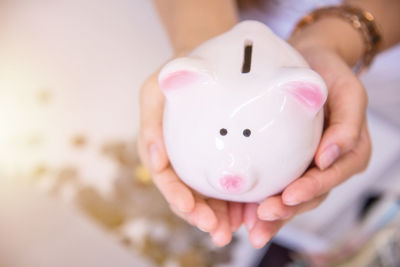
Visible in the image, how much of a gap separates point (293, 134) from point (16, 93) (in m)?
1.08

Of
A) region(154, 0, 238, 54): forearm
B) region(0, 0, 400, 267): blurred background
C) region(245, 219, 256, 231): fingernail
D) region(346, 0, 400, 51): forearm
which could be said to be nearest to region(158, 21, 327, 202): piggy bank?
region(245, 219, 256, 231): fingernail

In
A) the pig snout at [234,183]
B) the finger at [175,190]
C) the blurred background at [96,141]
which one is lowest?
the blurred background at [96,141]

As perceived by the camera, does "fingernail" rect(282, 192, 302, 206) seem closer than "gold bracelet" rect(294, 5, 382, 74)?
Yes

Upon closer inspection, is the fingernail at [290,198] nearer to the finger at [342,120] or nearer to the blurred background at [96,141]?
the finger at [342,120]

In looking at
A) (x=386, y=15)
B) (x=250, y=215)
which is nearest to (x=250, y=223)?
(x=250, y=215)

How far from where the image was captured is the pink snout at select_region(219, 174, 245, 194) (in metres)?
0.55

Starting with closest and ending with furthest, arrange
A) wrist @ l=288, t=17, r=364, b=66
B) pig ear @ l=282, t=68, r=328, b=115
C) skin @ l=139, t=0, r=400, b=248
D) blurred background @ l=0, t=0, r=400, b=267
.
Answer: pig ear @ l=282, t=68, r=328, b=115 < skin @ l=139, t=0, r=400, b=248 < wrist @ l=288, t=17, r=364, b=66 < blurred background @ l=0, t=0, r=400, b=267

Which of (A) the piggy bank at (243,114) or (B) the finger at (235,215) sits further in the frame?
(B) the finger at (235,215)

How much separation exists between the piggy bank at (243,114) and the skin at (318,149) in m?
0.04

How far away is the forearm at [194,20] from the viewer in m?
0.88

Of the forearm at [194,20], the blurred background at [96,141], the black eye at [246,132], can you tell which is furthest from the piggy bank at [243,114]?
the blurred background at [96,141]

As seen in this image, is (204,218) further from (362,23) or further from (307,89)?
(362,23)

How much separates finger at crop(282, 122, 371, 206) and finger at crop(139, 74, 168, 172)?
209mm

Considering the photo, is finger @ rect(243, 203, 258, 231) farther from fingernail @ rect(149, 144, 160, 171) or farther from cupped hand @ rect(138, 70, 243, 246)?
fingernail @ rect(149, 144, 160, 171)
